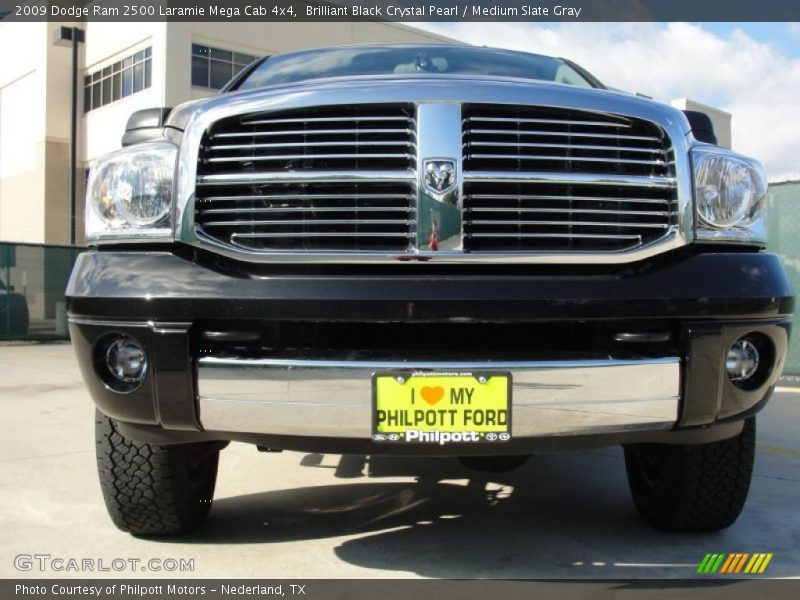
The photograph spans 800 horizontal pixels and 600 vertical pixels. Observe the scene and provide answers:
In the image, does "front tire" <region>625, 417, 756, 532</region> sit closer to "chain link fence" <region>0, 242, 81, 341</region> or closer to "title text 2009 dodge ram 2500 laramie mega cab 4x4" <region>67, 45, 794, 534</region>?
"title text 2009 dodge ram 2500 laramie mega cab 4x4" <region>67, 45, 794, 534</region>

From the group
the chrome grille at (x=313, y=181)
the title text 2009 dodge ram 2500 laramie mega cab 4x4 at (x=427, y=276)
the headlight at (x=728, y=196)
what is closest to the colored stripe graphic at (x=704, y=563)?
the title text 2009 dodge ram 2500 laramie mega cab 4x4 at (x=427, y=276)

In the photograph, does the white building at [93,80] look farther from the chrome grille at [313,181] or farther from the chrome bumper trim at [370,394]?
the chrome bumper trim at [370,394]

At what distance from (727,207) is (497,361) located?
922 millimetres

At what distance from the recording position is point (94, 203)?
8.50ft

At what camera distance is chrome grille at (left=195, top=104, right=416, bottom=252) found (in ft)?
7.89

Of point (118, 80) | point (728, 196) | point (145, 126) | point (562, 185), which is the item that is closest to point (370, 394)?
point (562, 185)

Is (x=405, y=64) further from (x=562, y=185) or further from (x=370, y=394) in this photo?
(x=370, y=394)

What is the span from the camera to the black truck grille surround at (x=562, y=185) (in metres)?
2.43

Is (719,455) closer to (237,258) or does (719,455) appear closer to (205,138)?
(237,258)

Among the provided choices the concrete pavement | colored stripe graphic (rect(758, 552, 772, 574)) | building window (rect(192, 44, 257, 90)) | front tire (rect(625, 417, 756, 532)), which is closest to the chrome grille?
the concrete pavement

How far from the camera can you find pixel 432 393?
2.26 m

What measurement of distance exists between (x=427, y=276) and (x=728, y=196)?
101 cm

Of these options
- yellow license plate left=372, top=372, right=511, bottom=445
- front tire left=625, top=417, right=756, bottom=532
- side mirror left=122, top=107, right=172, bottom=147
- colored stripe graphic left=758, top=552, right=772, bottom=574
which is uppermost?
side mirror left=122, top=107, right=172, bottom=147

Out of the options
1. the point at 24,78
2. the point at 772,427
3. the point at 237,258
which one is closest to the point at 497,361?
the point at 237,258
